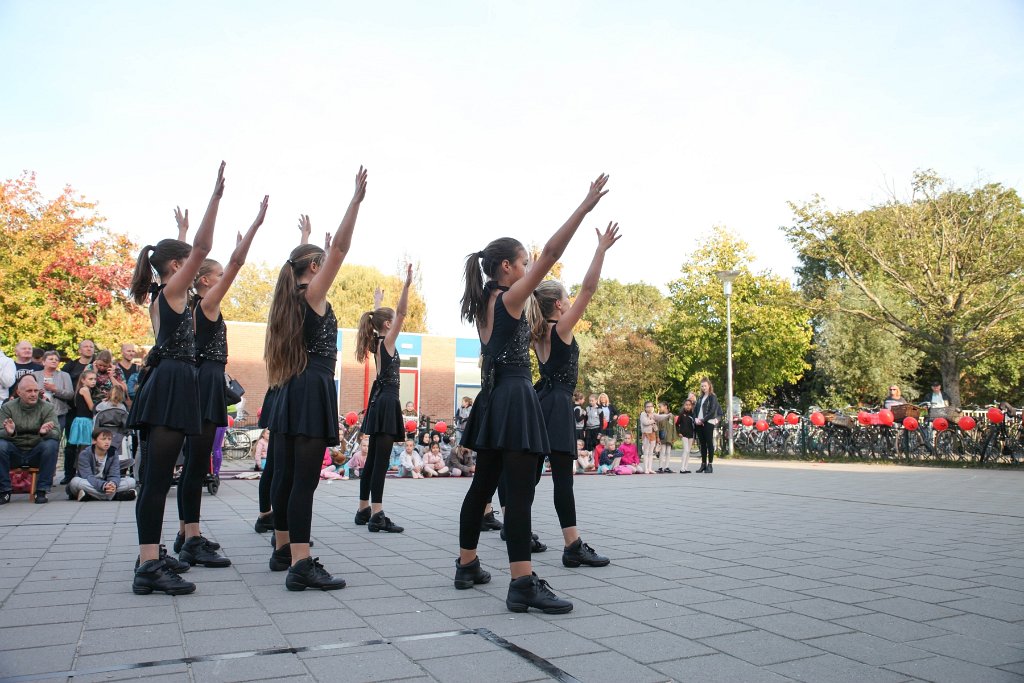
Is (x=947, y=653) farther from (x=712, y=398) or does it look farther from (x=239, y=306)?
(x=239, y=306)

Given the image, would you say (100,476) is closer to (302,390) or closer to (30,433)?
(30,433)

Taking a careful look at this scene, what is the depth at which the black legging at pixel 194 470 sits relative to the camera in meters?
4.94

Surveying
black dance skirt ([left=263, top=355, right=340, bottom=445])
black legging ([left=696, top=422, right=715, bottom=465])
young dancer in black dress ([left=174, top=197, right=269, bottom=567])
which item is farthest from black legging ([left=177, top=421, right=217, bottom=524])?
black legging ([left=696, top=422, right=715, bottom=465])

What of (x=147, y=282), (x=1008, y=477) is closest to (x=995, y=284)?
(x=1008, y=477)

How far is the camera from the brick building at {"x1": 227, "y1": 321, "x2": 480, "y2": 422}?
36281 mm

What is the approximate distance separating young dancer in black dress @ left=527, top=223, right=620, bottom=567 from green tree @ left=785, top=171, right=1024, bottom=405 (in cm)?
2348

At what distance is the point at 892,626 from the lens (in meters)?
3.70

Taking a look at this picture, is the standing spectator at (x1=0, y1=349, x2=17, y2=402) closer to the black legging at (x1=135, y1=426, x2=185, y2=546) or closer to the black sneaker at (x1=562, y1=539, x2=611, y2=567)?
the black legging at (x1=135, y1=426, x2=185, y2=546)

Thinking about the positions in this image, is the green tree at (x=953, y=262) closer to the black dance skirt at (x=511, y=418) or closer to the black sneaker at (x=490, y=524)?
the black sneaker at (x=490, y=524)

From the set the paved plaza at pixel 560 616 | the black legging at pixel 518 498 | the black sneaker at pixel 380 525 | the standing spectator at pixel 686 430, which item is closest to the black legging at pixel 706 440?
the standing spectator at pixel 686 430

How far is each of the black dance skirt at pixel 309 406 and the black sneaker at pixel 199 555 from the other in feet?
3.81

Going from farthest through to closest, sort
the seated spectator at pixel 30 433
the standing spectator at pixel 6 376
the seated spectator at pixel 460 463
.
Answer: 1. the seated spectator at pixel 460 463
2. the standing spectator at pixel 6 376
3. the seated spectator at pixel 30 433

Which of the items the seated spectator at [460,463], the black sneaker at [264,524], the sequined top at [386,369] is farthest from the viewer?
the seated spectator at [460,463]

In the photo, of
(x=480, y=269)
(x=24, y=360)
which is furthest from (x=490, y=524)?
(x=24, y=360)
